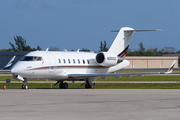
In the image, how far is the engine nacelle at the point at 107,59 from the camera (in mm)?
36444

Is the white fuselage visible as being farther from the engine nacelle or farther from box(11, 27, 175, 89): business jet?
the engine nacelle

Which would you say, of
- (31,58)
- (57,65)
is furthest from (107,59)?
(31,58)

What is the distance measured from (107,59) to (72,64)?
12.6 ft

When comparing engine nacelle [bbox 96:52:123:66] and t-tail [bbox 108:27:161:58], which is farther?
t-tail [bbox 108:27:161:58]

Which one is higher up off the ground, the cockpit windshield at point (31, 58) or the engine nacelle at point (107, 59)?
the cockpit windshield at point (31, 58)

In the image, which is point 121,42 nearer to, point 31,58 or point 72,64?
point 72,64

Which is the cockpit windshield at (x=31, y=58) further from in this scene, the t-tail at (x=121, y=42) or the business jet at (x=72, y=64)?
the t-tail at (x=121, y=42)

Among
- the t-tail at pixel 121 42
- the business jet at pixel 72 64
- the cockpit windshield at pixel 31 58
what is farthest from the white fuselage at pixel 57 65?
the t-tail at pixel 121 42

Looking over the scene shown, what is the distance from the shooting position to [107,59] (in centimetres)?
3647

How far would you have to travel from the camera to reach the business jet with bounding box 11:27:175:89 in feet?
104

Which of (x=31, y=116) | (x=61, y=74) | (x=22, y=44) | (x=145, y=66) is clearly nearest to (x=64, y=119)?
(x=31, y=116)

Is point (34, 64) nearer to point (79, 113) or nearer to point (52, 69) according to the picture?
point (52, 69)

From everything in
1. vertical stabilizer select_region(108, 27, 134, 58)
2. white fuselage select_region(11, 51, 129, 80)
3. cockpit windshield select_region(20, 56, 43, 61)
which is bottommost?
white fuselage select_region(11, 51, 129, 80)

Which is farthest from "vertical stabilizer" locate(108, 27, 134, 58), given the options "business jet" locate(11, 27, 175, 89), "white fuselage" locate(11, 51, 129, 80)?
"white fuselage" locate(11, 51, 129, 80)
